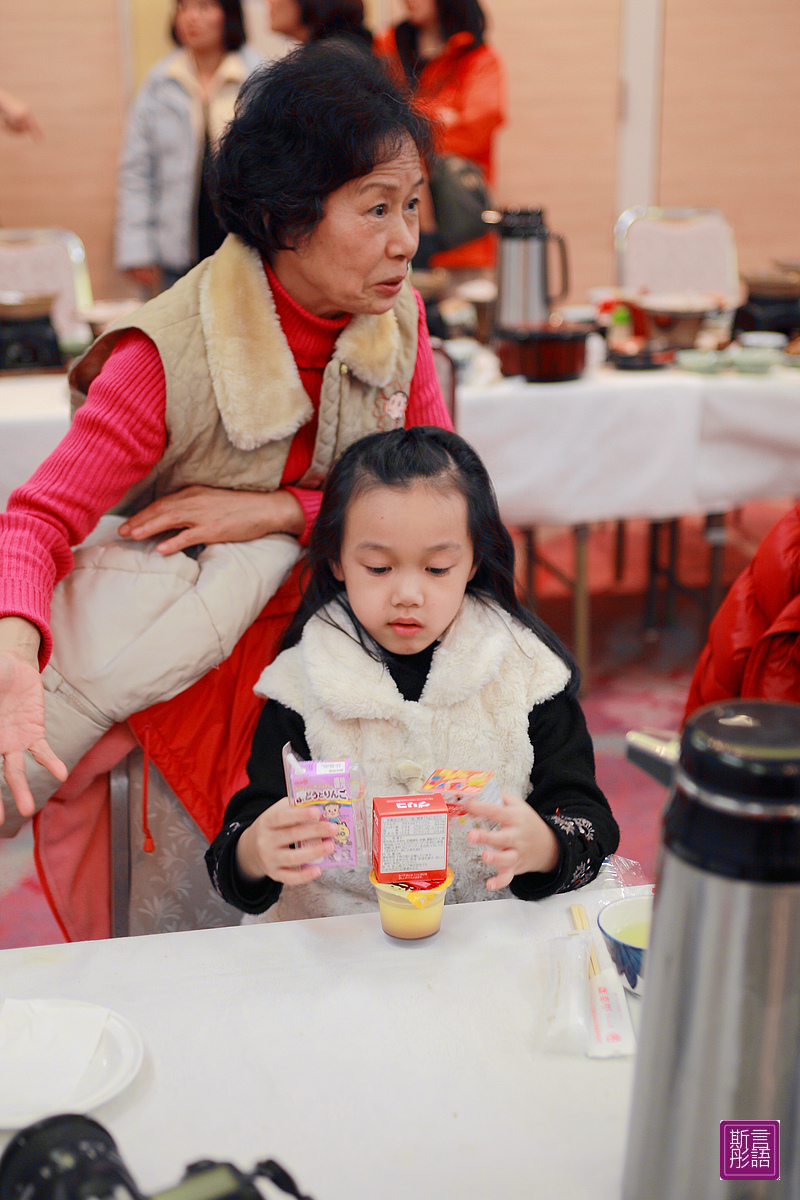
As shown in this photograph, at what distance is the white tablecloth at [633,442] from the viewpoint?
Result: 8.47ft

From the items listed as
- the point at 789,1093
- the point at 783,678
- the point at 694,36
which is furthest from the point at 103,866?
the point at 694,36

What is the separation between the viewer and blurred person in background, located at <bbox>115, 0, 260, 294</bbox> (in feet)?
12.9

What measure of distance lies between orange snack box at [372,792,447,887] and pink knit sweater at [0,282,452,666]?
1.50 ft

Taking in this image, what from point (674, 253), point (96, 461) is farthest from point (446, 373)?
point (674, 253)

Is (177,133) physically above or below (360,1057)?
above

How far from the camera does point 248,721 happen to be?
1.38 m

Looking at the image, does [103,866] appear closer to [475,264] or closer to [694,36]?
[475,264]

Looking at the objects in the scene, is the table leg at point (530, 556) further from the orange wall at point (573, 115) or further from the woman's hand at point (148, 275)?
the orange wall at point (573, 115)

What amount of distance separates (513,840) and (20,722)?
0.45 meters

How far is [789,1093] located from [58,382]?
8.25 ft

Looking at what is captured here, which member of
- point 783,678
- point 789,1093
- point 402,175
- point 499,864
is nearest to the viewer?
point 789,1093

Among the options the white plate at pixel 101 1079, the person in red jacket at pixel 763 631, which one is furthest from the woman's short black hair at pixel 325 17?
the white plate at pixel 101 1079

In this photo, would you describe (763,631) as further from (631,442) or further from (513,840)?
(631,442)

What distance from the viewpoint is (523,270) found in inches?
109
